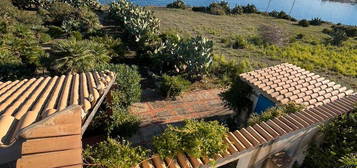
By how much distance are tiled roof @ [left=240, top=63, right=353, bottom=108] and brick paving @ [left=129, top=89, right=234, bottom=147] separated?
8.90ft

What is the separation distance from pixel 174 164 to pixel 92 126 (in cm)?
549

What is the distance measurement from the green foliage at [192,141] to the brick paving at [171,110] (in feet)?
17.0

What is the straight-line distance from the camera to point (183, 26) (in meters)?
29.2

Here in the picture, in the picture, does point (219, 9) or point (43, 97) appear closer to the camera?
point (43, 97)

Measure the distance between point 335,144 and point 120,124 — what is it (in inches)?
249

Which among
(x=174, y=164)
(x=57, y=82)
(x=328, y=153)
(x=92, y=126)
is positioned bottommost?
(x=92, y=126)

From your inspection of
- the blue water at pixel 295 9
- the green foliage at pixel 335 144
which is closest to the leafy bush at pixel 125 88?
the green foliage at pixel 335 144

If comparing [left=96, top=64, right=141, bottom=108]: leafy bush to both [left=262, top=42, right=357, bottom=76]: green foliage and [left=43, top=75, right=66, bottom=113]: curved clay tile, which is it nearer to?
[left=43, top=75, right=66, bottom=113]: curved clay tile

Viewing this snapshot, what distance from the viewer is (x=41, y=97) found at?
620 centimetres

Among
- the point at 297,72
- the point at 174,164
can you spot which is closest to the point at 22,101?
the point at 174,164

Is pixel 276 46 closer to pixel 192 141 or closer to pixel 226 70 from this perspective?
pixel 226 70

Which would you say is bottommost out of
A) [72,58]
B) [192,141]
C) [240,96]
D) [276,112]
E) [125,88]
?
[240,96]

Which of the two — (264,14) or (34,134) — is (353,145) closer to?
(34,134)

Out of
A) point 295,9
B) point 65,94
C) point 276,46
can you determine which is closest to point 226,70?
point 276,46
